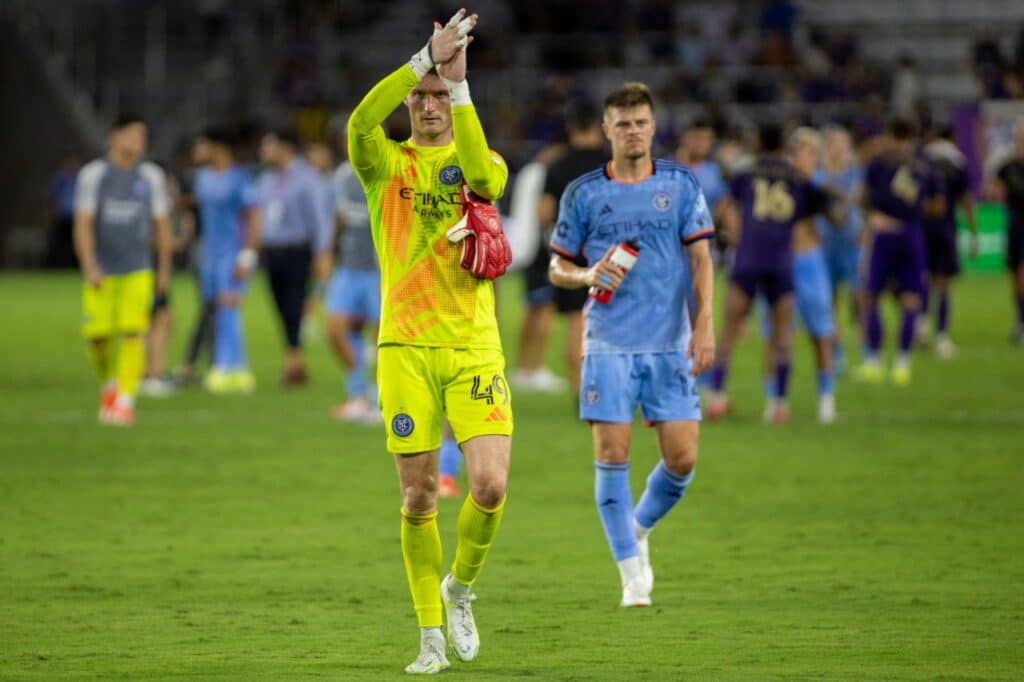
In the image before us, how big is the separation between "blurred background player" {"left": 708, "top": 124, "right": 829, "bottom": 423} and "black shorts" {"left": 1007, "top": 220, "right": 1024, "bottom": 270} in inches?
334

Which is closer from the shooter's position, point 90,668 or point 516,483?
point 90,668

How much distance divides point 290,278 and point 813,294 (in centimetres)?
571

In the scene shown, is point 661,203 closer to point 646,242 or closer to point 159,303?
point 646,242

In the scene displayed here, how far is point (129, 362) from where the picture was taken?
50.2ft

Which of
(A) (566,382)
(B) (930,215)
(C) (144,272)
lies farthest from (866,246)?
(C) (144,272)

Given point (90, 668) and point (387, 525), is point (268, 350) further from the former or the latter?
point (90, 668)

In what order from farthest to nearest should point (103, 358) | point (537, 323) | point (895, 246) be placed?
point (895, 246) → point (537, 323) → point (103, 358)

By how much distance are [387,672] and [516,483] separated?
5.50 metres

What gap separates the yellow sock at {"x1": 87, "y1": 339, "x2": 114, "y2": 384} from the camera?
15336mm

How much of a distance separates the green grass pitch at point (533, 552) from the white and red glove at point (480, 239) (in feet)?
5.23

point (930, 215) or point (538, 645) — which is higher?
point (930, 215)

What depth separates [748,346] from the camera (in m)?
24.0

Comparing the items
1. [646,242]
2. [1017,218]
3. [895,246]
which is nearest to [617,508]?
[646,242]

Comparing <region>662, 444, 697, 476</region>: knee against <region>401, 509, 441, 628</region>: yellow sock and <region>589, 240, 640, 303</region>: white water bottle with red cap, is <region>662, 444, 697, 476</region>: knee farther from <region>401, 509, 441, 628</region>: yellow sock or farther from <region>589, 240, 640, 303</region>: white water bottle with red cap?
<region>401, 509, 441, 628</region>: yellow sock
